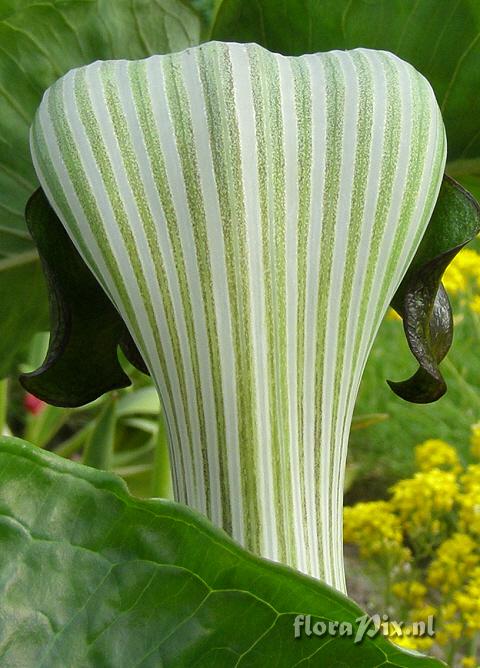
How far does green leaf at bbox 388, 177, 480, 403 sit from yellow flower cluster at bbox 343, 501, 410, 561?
56 cm

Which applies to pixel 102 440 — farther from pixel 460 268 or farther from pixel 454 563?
pixel 460 268

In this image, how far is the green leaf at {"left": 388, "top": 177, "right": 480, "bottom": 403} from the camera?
39 cm

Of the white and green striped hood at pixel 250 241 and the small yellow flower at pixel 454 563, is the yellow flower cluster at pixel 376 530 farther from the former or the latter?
the white and green striped hood at pixel 250 241

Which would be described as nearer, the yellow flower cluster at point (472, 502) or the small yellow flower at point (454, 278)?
the yellow flower cluster at point (472, 502)

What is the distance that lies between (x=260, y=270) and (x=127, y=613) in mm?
123

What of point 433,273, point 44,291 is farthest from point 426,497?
point 433,273

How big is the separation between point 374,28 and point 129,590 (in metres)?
0.34

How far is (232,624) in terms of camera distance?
27 centimetres

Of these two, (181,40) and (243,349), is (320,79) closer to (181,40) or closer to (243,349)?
(243,349)

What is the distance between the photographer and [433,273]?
0.40 m

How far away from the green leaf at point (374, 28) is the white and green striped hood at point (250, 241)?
0.16 m

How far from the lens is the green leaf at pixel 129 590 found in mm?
261

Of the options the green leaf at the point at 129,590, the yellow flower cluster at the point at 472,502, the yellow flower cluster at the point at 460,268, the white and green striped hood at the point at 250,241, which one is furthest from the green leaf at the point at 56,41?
the yellow flower cluster at the point at 460,268

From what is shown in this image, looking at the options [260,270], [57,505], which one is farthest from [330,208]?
[57,505]
